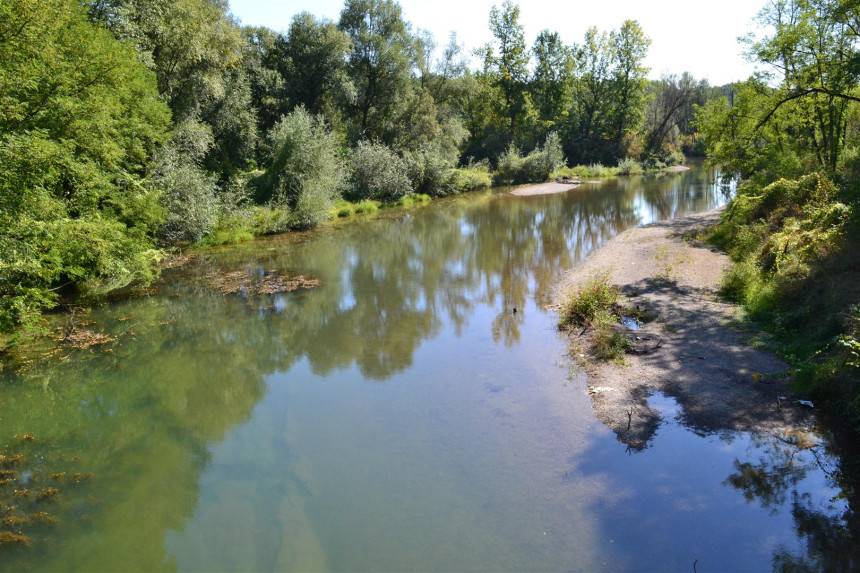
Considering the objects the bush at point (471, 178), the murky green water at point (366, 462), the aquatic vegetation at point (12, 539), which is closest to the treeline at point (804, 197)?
the murky green water at point (366, 462)

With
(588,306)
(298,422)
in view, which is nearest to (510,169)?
(588,306)

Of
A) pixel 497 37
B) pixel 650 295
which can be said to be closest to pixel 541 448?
pixel 650 295

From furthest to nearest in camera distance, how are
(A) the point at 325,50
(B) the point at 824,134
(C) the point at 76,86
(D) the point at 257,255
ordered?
(A) the point at 325,50, (D) the point at 257,255, (B) the point at 824,134, (C) the point at 76,86

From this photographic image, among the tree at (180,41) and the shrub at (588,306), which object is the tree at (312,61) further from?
the shrub at (588,306)

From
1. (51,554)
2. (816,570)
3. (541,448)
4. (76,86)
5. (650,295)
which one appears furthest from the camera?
(76,86)

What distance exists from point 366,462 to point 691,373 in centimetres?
586

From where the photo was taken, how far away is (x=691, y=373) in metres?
9.34

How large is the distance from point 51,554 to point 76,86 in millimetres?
13031

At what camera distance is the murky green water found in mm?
5996

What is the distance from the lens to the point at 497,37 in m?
55.1

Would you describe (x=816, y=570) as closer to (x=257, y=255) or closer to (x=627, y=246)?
(x=627, y=246)

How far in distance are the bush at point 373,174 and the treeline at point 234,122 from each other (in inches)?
4.6

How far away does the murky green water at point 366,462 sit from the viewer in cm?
600

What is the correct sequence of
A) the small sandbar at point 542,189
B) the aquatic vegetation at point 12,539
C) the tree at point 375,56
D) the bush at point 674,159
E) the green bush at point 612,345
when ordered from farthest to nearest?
the bush at point 674,159 < the small sandbar at point 542,189 < the tree at point 375,56 < the green bush at point 612,345 < the aquatic vegetation at point 12,539
